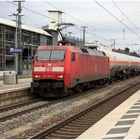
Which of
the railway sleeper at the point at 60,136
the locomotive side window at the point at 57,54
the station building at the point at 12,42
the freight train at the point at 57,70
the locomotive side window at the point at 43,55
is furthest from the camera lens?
the station building at the point at 12,42

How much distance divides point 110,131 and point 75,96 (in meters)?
12.8

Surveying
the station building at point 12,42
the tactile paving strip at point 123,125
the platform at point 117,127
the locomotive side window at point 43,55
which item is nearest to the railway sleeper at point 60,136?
the platform at point 117,127

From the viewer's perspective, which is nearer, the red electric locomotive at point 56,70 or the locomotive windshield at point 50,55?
the red electric locomotive at point 56,70

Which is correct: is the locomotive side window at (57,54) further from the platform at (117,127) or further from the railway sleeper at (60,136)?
the railway sleeper at (60,136)

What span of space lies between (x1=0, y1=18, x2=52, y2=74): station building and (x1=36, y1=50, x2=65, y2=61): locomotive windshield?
3207 cm

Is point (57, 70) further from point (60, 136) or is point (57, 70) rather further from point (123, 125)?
point (60, 136)

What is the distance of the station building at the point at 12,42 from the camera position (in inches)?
2232

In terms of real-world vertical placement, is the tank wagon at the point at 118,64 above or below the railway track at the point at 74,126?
above

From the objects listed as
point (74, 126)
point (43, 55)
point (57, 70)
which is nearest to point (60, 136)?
point (74, 126)

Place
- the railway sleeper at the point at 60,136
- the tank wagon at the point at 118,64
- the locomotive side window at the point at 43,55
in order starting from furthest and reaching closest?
the tank wagon at the point at 118,64
the locomotive side window at the point at 43,55
the railway sleeper at the point at 60,136

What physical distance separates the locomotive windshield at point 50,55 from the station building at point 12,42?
32.1 metres

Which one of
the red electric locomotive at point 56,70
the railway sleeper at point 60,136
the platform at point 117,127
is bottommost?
the railway sleeper at point 60,136

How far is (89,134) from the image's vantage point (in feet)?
37.4

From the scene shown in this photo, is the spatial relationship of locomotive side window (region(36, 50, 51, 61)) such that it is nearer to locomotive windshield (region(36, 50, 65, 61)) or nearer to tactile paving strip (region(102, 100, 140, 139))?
locomotive windshield (region(36, 50, 65, 61))
